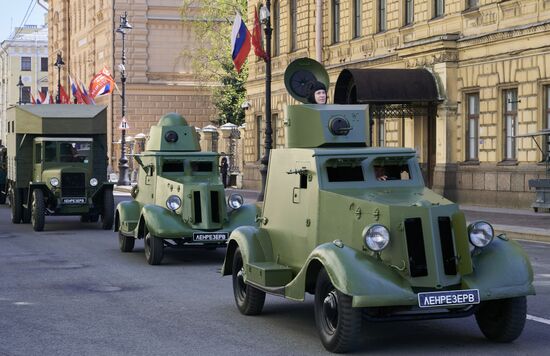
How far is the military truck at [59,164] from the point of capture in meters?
24.7

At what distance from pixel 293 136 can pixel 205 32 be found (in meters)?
53.3

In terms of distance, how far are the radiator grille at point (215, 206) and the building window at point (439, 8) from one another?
58.3 feet

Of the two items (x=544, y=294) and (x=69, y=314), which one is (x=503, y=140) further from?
(x=69, y=314)

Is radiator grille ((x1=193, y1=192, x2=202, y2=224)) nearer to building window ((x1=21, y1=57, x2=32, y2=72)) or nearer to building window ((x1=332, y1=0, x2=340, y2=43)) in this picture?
building window ((x1=332, y1=0, x2=340, y2=43))

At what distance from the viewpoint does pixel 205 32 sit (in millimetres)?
63781

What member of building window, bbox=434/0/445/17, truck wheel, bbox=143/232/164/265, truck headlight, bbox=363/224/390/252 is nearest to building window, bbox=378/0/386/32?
building window, bbox=434/0/445/17

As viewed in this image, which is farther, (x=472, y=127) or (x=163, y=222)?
(x=472, y=127)

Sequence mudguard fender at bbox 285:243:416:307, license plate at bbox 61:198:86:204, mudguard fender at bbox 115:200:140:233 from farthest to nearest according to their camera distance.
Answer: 1. license plate at bbox 61:198:86:204
2. mudguard fender at bbox 115:200:140:233
3. mudguard fender at bbox 285:243:416:307

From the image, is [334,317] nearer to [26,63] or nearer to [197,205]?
[197,205]

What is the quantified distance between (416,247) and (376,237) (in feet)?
1.09

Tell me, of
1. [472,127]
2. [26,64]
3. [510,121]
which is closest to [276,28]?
[472,127]

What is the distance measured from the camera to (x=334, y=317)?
930cm

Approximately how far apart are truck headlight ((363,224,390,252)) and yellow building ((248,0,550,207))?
20123mm

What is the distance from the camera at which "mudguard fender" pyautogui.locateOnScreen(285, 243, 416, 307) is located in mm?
8859
